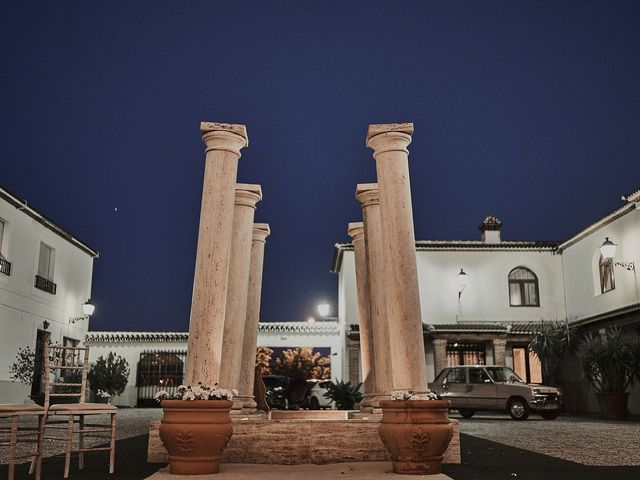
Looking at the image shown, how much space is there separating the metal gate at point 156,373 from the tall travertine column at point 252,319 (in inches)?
663

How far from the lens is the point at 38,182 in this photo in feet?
151

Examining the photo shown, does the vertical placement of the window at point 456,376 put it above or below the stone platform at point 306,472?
above

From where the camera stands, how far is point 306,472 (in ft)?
21.8

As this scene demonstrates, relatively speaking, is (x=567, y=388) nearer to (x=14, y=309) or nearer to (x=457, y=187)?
(x=14, y=309)

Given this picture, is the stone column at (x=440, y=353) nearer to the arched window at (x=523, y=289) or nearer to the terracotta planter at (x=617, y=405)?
→ the arched window at (x=523, y=289)

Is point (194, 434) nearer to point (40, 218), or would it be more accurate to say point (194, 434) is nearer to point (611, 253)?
point (611, 253)

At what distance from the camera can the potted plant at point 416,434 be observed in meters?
6.42

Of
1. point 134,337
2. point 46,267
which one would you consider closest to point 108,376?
point 134,337

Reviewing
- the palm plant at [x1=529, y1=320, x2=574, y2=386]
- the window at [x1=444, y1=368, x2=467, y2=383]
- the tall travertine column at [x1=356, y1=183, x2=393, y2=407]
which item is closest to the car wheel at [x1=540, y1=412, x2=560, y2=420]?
the window at [x1=444, y1=368, x2=467, y2=383]

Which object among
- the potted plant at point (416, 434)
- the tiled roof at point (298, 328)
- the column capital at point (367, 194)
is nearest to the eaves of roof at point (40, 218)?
the tiled roof at point (298, 328)

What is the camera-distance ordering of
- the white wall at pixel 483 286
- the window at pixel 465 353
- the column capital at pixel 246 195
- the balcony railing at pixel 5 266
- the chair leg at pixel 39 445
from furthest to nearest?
the white wall at pixel 483 286 → the window at pixel 465 353 → the balcony railing at pixel 5 266 → the column capital at pixel 246 195 → the chair leg at pixel 39 445

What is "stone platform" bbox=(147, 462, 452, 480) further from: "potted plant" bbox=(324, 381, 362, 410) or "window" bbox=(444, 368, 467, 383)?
"window" bbox=(444, 368, 467, 383)

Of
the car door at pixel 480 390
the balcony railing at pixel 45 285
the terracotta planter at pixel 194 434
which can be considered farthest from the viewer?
the balcony railing at pixel 45 285

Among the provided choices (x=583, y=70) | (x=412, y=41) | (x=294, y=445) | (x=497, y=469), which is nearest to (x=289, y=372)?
(x=294, y=445)
